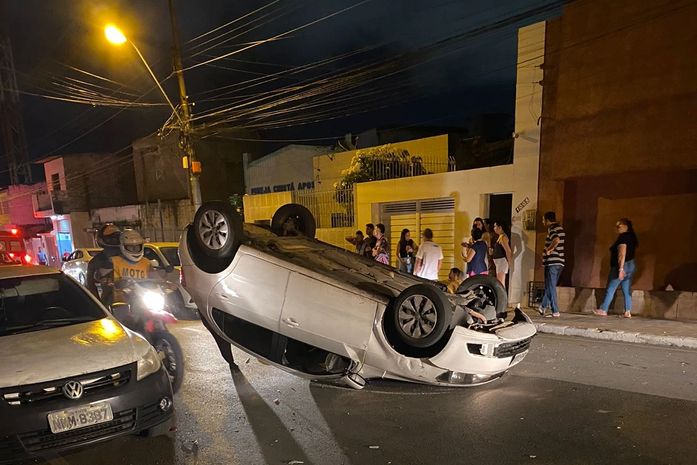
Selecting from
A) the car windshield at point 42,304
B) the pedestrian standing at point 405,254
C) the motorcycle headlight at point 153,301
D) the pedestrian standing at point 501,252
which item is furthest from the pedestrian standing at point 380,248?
the car windshield at point 42,304

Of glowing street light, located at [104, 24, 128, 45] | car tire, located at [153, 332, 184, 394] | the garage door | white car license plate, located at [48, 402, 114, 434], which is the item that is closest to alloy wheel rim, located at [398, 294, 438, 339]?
white car license plate, located at [48, 402, 114, 434]

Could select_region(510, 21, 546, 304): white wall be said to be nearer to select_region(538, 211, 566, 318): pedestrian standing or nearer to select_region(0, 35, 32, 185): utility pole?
select_region(538, 211, 566, 318): pedestrian standing

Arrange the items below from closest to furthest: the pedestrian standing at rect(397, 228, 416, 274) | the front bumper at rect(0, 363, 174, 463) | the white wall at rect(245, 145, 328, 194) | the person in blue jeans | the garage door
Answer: the front bumper at rect(0, 363, 174, 463)
the person in blue jeans
the pedestrian standing at rect(397, 228, 416, 274)
the garage door
the white wall at rect(245, 145, 328, 194)

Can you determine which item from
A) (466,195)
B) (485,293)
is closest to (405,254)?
(466,195)

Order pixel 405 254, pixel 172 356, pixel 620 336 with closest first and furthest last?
pixel 172 356, pixel 620 336, pixel 405 254

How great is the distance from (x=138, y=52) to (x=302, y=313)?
8502 mm

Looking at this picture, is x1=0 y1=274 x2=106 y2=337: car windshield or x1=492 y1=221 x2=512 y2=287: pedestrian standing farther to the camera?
x1=492 y1=221 x2=512 y2=287: pedestrian standing

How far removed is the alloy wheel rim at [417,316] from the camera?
143 inches

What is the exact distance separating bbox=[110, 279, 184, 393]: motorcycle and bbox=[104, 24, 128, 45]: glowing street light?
270 inches

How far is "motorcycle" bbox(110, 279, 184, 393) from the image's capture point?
15.1 feet

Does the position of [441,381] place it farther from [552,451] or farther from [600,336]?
[600,336]

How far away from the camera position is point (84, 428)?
2859 millimetres

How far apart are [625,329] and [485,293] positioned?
10.4 ft

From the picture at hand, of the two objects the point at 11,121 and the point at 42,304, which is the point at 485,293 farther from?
the point at 11,121
